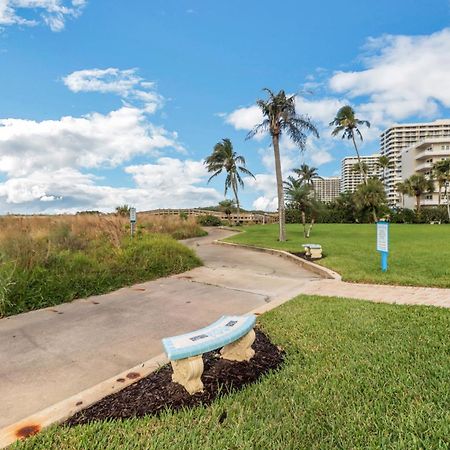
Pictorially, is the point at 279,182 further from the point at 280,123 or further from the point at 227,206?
the point at 227,206

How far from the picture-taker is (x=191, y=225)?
21891mm

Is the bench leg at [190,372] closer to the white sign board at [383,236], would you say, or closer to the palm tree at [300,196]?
the white sign board at [383,236]

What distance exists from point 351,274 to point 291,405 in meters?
5.47

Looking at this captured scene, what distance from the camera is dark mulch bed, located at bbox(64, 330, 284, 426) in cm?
229

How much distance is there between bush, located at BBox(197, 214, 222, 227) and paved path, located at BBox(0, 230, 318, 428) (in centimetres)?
2704

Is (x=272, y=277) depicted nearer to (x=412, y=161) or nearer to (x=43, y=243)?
(x=43, y=243)

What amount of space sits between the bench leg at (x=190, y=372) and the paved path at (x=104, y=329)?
33.1 inches

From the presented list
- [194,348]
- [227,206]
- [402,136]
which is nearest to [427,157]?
[402,136]

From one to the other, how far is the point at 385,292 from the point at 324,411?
409 cm

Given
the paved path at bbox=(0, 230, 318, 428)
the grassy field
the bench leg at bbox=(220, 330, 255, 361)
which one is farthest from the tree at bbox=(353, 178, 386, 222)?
the bench leg at bbox=(220, 330, 255, 361)

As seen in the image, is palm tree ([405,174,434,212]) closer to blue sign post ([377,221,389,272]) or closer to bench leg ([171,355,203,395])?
blue sign post ([377,221,389,272])

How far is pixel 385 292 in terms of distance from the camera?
5676 millimetres

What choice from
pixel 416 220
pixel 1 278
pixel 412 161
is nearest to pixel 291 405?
pixel 1 278

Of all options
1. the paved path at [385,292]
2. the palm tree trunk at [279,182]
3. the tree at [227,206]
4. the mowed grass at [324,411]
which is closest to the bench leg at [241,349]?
the mowed grass at [324,411]
